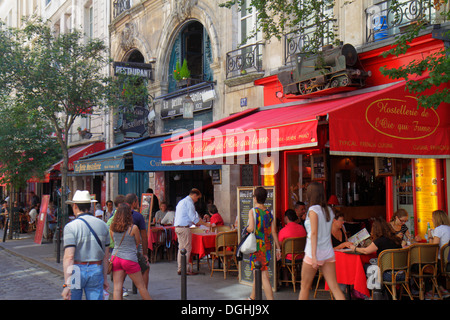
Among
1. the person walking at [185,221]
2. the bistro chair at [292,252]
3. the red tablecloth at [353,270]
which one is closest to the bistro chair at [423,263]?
the red tablecloth at [353,270]

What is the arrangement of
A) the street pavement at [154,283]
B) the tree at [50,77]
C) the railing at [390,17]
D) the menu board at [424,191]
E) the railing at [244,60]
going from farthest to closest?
the tree at [50,77] → the railing at [244,60] → the railing at [390,17] → the menu board at [424,191] → the street pavement at [154,283]

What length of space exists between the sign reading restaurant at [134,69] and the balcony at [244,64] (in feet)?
14.1

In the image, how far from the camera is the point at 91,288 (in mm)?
4910

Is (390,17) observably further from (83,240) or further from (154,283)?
(83,240)

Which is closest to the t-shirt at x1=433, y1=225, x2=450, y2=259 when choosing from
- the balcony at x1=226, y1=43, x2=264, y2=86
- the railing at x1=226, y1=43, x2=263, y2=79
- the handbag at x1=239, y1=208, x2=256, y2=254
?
the handbag at x1=239, y1=208, x2=256, y2=254

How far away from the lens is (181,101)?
51.2 feet

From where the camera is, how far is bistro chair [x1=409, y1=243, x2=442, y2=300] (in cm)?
659

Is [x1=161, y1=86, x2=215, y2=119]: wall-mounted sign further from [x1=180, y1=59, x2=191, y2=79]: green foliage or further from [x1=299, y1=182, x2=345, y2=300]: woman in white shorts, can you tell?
[x1=299, y1=182, x2=345, y2=300]: woman in white shorts

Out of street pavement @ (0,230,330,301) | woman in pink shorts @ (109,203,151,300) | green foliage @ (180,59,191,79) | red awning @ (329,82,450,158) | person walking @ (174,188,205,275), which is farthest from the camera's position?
green foliage @ (180,59,191,79)

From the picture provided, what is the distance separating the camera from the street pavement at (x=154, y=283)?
7.75m

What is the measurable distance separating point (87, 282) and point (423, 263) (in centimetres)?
458

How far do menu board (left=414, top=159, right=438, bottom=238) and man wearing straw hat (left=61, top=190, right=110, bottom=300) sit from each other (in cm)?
588

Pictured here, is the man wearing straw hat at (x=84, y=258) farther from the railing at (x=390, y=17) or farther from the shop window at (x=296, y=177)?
the shop window at (x=296, y=177)
